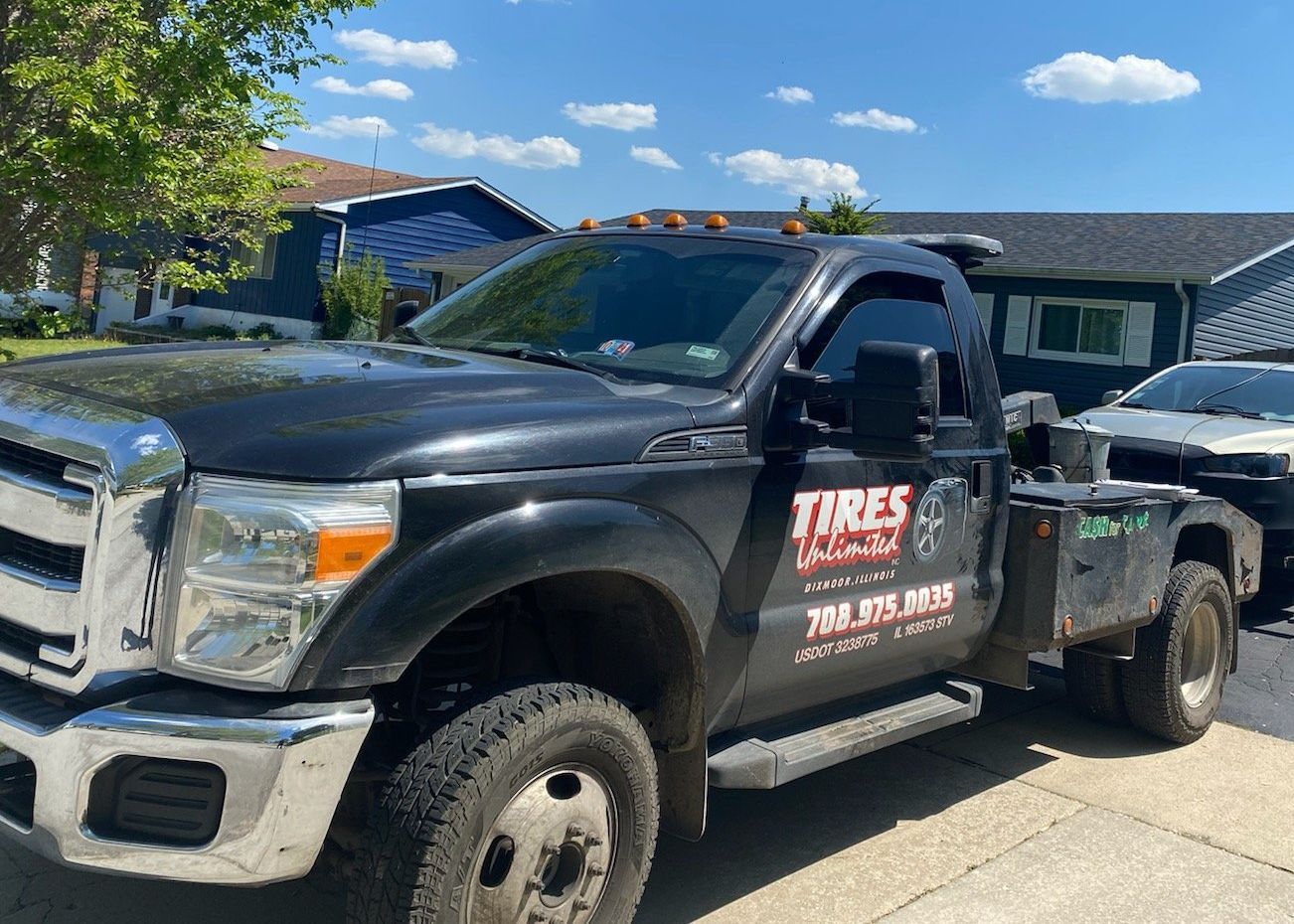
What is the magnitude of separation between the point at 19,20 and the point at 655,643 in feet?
31.3

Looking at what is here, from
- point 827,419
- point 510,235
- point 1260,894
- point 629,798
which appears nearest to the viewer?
point 629,798

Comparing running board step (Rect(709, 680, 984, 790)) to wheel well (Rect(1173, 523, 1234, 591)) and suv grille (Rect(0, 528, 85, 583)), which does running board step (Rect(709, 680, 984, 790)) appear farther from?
wheel well (Rect(1173, 523, 1234, 591))

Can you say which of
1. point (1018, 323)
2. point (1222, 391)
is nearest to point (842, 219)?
point (1018, 323)

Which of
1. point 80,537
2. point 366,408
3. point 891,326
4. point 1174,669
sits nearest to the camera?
point 80,537

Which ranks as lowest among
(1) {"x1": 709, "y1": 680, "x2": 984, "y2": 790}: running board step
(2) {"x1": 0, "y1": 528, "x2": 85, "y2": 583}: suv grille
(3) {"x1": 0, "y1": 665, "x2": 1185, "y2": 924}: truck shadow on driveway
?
(3) {"x1": 0, "y1": 665, "x2": 1185, "y2": 924}: truck shadow on driveway

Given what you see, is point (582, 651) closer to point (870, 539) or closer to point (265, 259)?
point (870, 539)

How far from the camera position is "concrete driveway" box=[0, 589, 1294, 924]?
359 cm

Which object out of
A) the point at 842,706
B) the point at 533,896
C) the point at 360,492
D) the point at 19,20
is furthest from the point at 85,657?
the point at 19,20

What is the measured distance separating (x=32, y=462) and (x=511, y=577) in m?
1.14

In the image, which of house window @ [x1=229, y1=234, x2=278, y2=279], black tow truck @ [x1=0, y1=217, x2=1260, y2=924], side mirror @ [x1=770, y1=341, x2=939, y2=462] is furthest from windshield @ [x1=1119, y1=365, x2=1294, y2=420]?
house window @ [x1=229, y1=234, x2=278, y2=279]

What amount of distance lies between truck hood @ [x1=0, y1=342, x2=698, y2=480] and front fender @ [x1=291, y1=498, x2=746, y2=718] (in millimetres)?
147

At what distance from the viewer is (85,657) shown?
101 inches

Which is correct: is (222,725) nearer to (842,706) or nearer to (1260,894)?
(842,706)

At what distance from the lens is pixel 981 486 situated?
4328 millimetres
